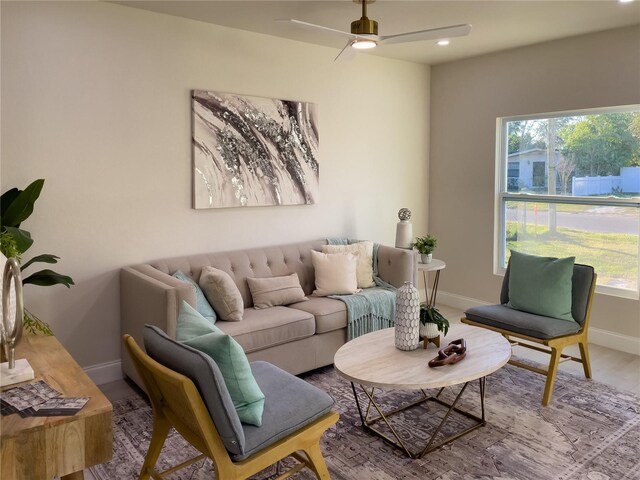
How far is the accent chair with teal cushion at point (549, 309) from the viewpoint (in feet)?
11.3

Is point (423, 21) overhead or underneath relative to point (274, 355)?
overhead

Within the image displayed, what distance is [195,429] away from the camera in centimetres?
207

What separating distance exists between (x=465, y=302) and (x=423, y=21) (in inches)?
114

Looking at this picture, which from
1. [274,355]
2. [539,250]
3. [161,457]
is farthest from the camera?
[539,250]

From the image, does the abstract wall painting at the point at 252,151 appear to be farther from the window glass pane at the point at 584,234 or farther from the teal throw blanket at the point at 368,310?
the window glass pane at the point at 584,234

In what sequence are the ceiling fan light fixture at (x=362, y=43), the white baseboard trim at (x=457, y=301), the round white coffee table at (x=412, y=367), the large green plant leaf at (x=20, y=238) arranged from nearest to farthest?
the round white coffee table at (x=412, y=367) < the large green plant leaf at (x=20, y=238) < the ceiling fan light fixture at (x=362, y=43) < the white baseboard trim at (x=457, y=301)

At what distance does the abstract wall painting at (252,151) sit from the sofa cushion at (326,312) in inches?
38.8

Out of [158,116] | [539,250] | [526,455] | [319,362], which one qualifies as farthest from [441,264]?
[158,116]

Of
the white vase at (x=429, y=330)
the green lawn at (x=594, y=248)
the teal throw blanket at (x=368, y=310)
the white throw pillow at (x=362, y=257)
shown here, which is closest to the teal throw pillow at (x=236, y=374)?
the white vase at (x=429, y=330)

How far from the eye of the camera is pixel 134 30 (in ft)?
12.1

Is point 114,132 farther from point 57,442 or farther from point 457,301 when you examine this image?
point 457,301

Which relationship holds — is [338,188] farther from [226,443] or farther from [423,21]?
[226,443]

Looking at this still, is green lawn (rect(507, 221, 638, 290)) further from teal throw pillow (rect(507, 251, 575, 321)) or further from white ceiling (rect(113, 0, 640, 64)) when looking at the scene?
white ceiling (rect(113, 0, 640, 64))

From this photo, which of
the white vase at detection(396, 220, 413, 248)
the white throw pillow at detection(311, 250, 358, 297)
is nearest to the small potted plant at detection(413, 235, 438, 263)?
the white vase at detection(396, 220, 413, 248)
